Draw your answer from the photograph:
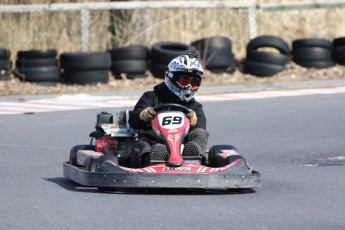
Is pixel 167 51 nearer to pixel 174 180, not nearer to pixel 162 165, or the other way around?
pixel 162 165

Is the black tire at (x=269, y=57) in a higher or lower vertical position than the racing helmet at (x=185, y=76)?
lower

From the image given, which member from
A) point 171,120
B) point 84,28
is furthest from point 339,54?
point 171,120

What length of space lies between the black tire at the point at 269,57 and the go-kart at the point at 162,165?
942 cm

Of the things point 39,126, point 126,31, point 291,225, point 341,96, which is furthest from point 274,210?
point 126,31

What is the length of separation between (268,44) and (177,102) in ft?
32.1

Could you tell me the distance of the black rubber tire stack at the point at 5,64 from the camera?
18.1m

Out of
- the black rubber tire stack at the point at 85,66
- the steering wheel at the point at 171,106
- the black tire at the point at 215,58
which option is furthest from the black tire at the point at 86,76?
the steering wheel at the point at 171,106

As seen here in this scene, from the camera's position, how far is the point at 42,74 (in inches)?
715

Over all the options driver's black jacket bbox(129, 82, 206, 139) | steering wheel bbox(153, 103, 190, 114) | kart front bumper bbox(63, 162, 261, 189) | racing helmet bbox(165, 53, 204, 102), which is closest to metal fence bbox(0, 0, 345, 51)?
driver's black jacket bbox(129, 82, 206, 139)

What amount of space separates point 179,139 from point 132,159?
629 mm

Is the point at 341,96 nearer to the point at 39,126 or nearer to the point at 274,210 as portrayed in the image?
the point at 39,126

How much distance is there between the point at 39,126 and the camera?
14.2m

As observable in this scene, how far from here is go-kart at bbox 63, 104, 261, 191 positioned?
28.5 ft

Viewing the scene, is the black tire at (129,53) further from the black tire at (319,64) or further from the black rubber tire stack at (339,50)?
the black rubber tire stack at (339,50)
